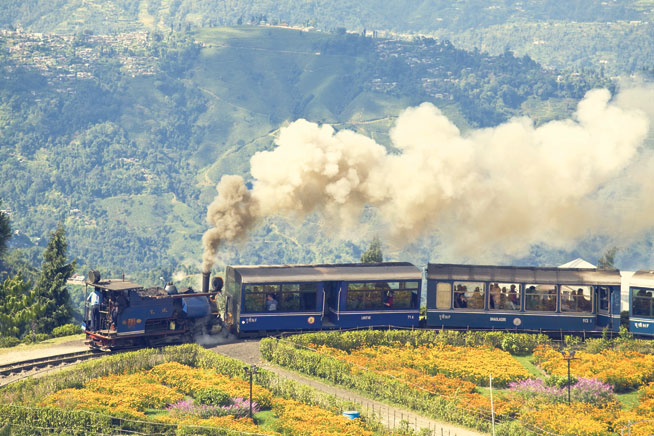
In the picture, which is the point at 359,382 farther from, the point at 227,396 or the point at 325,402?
the point at 227,396

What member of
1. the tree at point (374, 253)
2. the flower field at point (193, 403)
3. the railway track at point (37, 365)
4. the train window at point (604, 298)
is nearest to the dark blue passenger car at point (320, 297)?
the flower field at point (193, 403)

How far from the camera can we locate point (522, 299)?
59.1 meters

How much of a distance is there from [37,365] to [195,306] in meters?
9.45

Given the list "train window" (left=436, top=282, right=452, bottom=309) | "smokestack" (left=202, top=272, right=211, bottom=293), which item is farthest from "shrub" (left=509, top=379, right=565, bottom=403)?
"smokestack" (left=202, top=272, right=211, bottom=293)

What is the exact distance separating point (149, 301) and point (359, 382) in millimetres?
12639

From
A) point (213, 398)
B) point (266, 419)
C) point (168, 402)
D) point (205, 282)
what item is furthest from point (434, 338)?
point (168, 402)

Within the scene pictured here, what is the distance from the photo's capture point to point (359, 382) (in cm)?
4934

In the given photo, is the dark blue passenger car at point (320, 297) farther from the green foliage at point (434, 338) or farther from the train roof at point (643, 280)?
the train roof at point (643, 280)

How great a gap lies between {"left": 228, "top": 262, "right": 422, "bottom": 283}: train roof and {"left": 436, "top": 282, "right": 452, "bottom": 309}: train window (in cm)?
149

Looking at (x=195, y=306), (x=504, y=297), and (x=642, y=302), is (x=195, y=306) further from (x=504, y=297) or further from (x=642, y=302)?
(x=642, y=302)

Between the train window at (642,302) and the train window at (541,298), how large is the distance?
15.0 feet

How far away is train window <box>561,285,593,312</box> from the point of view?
193ft

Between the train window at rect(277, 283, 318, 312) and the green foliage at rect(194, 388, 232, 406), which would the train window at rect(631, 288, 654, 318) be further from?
the green foliage at rect(194, 388, 232, 406)

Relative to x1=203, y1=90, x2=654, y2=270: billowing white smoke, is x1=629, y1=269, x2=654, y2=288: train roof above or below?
below
